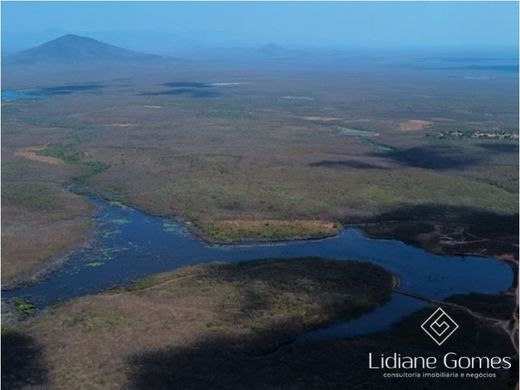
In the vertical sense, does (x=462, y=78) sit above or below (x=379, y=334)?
above

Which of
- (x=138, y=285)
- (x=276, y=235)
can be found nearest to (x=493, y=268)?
(x=276, y=235)

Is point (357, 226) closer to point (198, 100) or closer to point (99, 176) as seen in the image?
point (99, 176)

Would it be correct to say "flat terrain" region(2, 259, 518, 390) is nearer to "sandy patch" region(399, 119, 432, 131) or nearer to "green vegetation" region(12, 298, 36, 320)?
"green vegetation" region(12, 298, 36, 320)

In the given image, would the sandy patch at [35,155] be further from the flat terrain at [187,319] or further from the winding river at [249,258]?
the flat terrain at [187,319]

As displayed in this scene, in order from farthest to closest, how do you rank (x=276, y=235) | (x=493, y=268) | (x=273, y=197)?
1. (x=273, y=197)
2. (x=276, y=235)
3. (x=493, y=268)

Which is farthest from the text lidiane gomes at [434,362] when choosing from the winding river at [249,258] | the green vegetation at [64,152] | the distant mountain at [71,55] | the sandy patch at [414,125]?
the distant mountain at [71,55]

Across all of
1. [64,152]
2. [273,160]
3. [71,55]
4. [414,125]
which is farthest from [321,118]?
[71,55]
